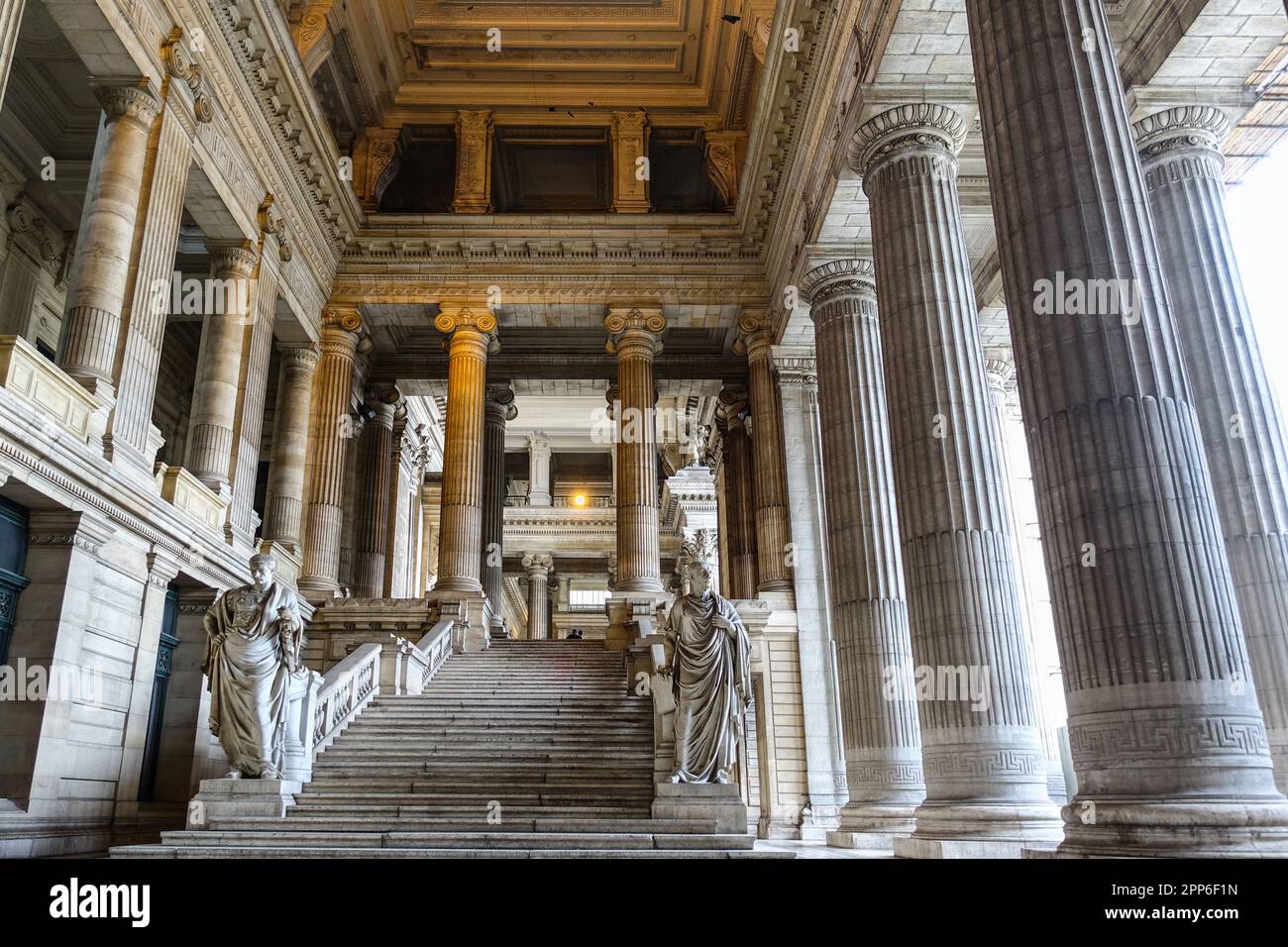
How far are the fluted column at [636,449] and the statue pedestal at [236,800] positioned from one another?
11.3 metres

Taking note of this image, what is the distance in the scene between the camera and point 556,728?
14102 millimetres

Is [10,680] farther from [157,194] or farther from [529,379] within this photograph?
[529,379]

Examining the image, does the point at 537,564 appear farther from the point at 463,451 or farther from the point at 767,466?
the point at 767,466

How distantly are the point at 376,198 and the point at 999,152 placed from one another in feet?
64.1

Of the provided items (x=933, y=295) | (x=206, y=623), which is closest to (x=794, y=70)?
(x=933, y=295)

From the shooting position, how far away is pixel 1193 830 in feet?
20.4

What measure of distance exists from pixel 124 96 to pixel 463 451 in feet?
34.5

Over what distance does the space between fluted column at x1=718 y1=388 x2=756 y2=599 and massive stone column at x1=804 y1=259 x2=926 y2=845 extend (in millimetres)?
9357

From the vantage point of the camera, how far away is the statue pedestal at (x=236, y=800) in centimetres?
1053

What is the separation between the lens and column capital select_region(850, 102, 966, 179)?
1299 cm

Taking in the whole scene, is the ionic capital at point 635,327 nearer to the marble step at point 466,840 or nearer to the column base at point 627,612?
the column base at point 627,612

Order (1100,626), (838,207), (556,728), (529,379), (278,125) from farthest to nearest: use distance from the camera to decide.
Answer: (529,379)
(278,125)
(838,207)
(556,728)
(1100,626)

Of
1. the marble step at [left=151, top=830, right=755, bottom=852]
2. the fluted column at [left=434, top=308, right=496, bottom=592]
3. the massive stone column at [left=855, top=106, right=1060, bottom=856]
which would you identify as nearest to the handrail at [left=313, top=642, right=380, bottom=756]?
the marble step at [left=151, top=830, right=755, bottom=852]
